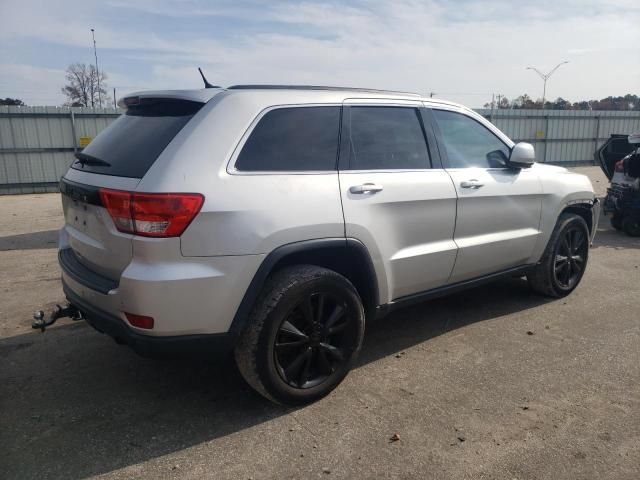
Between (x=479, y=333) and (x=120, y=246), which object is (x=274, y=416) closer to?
(x=120, y=246)

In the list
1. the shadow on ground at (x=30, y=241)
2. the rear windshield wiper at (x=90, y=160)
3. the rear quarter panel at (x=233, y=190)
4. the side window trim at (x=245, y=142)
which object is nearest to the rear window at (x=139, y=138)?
the rear windshield wiper at (x=90, y=160)

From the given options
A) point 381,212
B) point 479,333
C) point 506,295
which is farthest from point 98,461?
point 506,295

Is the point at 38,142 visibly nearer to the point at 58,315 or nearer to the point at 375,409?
the point at 58,315

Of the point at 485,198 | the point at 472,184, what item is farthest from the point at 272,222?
the point at 485,198

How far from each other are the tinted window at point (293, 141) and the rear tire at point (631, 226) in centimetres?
677

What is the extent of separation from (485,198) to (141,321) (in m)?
2.72

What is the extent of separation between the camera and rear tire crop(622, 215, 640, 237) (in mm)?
8148

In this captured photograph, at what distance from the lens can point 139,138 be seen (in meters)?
3.02

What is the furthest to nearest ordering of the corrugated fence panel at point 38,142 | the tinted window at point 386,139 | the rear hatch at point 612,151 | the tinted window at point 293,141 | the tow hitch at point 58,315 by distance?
the corrugated fence panel at point 38,142 → the rear hatch at point 612,151 → the tinted window at point 386,139 → the tow hitch at point 58,315 → the tinted window at point 293,141

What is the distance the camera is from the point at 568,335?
167 inches

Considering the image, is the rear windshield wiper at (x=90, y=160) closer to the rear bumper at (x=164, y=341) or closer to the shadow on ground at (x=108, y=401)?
the rear bumper at (x=164, y=341)

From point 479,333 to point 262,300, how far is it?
7.18ft

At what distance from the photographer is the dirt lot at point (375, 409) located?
2.64m

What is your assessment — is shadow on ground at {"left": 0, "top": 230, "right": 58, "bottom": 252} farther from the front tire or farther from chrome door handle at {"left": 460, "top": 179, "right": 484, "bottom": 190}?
chrome door handle at {"left": 460, "top": 179, "right": 484, "bottom": 190}
